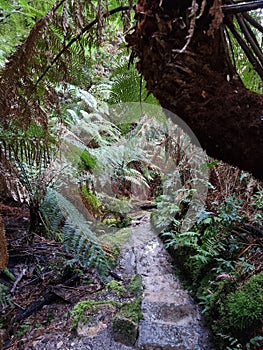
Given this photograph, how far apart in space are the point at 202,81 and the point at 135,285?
1681 millimetres

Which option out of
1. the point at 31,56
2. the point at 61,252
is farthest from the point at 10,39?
the point at 61,252

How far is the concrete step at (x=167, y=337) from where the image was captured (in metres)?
1.46

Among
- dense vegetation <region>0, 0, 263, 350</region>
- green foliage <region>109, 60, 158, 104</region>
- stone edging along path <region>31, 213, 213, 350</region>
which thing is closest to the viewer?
dense vegetation <region>0, 0, 263, 350</region>

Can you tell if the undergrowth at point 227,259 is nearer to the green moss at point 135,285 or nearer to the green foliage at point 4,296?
the green moss at point 135,285

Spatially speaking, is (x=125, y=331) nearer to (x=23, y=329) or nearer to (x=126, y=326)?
(x=126, y=326)

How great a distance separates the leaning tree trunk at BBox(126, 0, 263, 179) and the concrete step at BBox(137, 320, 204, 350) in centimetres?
123

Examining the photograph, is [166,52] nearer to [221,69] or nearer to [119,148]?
[221,69]

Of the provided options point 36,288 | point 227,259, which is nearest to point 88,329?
point 36,288

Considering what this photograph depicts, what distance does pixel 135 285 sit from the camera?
77.4 inches

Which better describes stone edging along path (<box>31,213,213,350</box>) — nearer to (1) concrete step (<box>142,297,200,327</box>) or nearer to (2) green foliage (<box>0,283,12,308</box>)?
(1) concrete step (<box>142,297,200,327</box>)

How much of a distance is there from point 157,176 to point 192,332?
3.11 meters

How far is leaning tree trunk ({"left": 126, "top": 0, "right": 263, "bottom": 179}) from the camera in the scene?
502 millimetres

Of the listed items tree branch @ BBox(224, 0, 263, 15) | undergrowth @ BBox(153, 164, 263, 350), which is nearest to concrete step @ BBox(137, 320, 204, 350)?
undergrowth @ BBox(153, 164, 263, 350)

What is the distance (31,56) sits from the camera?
3.18 feet
